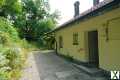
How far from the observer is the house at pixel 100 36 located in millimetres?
9164

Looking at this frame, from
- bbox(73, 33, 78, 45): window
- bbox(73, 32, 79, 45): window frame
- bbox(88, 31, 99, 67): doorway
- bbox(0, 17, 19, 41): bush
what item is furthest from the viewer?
bbox(0, 17, 19, 41): bush

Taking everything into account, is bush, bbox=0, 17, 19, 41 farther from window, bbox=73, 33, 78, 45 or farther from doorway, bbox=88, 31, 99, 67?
doorway, bbox=88, 31, 99, 67

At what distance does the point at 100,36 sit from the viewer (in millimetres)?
11336

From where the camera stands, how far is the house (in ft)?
30.1

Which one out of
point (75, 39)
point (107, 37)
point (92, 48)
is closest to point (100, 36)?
point (107, 37)

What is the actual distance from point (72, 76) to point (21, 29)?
117ft

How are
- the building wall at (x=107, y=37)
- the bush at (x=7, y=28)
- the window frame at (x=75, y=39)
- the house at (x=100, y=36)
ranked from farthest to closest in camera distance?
the bush at (x=7, y=28), the window frame at (x=75, y=39), the building wall at (x=107, y=37), the house at (x=100, y=36)

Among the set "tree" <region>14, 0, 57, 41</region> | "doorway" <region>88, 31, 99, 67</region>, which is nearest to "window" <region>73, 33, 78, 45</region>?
"doorway" <region>88, 31, 99, 67</region>

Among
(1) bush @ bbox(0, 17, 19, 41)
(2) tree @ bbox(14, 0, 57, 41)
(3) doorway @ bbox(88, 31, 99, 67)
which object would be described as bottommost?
(3) doorway @ bbox(88, 31, 99, 67)

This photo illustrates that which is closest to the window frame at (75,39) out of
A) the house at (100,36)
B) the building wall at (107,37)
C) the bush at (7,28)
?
the house at (100,36)

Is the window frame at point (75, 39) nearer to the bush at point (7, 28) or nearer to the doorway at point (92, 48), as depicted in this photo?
the doorway at point (92, 48)

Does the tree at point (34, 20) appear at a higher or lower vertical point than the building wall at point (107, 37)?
higher

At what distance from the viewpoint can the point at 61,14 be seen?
51469mm

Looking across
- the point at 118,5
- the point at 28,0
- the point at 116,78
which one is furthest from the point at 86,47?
the point at 28,0
